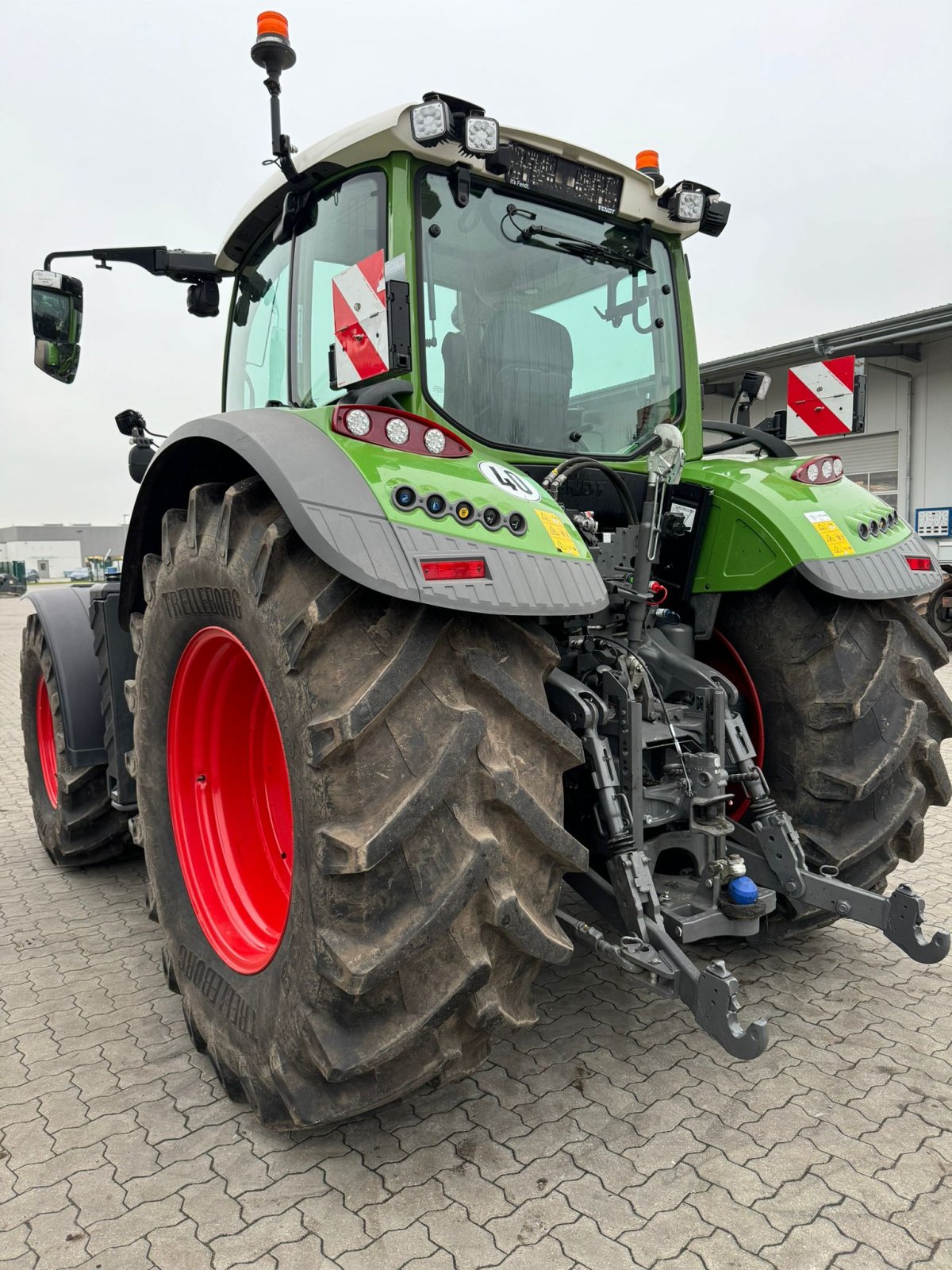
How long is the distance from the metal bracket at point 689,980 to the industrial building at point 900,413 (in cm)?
1080

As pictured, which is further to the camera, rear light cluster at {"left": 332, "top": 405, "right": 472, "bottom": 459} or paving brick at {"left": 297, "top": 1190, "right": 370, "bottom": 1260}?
rear light cluster at {"left": 332, "top": 405, "right": 472, "bottom": 459}

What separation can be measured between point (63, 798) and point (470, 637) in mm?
2840

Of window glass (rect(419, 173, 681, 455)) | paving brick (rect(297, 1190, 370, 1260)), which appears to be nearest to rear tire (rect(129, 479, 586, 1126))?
paving brick (rect(297, 1190, 370, 1260))

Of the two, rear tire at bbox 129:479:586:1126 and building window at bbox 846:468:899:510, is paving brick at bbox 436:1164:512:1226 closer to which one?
rear tire at bbox 129:479:586:1126

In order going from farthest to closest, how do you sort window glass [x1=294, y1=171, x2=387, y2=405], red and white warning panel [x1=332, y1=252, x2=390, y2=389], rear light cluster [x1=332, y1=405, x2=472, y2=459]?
window glass [x1=294, y1=171, x2=387, y2=405] < red and white warning panel [x1=332, y1=252, x2=390, y2=389] < rear light cluster [x1=332, y1=405, x2=472, y2=459]

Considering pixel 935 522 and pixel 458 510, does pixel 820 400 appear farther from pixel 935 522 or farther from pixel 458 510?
pixel 935 522

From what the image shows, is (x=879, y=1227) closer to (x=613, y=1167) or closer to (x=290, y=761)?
(x=613, y=1167)

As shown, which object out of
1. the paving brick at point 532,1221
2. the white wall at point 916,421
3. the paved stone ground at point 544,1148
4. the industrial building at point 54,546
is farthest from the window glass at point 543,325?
the industrial building at point 54,546

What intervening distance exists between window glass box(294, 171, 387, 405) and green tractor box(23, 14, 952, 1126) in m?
0.01

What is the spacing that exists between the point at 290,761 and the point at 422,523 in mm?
560

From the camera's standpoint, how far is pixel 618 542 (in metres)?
2.62

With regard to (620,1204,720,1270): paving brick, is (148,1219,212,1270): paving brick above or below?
below

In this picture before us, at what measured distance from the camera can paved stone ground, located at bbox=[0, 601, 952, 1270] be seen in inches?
66.7

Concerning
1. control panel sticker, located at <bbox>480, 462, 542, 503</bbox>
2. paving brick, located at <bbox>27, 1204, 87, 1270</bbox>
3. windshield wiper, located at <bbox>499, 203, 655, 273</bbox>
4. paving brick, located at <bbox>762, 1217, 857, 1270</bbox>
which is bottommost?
paving brick, located at <bbox>27, 1204, 87, 1270</bbox>
